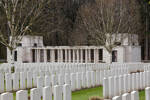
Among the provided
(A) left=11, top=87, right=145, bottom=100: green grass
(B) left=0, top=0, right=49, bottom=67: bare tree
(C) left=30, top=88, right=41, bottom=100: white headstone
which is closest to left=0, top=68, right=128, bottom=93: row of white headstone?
(A) left=11, top=87, right=145, bottom=100: green grass

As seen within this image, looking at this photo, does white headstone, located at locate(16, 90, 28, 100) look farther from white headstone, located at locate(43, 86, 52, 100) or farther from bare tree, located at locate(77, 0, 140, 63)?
bare tree, located at locate(77, 0, 140, 63)

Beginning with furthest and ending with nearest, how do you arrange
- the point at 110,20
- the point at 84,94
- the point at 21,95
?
the point at 110,20
the point at 84,94
the point at 21,95

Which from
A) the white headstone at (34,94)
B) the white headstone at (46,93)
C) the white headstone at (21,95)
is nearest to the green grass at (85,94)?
the white headstone at (46,93)

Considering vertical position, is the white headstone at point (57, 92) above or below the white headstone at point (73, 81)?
above

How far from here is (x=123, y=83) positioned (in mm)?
8391

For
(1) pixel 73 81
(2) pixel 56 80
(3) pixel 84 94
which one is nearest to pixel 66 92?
(2) pixel 56 80

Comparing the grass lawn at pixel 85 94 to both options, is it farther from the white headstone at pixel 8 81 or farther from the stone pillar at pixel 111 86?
the white headstone at pixel 8 81

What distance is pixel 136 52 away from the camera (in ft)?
111

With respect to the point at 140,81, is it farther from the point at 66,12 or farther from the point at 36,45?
the point at 66,12

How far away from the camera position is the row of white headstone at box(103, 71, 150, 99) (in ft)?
25.5

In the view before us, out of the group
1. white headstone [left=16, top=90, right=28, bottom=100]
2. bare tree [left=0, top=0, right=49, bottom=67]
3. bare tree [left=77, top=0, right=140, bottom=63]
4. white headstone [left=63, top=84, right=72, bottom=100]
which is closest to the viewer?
white headstone [left=16, top=90, right=28, bottom=100]

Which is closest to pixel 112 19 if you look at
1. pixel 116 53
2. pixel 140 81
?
pixel 116 53

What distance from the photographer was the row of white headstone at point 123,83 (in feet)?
25.5

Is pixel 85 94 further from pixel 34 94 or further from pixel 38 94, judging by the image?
pixel 34 94
